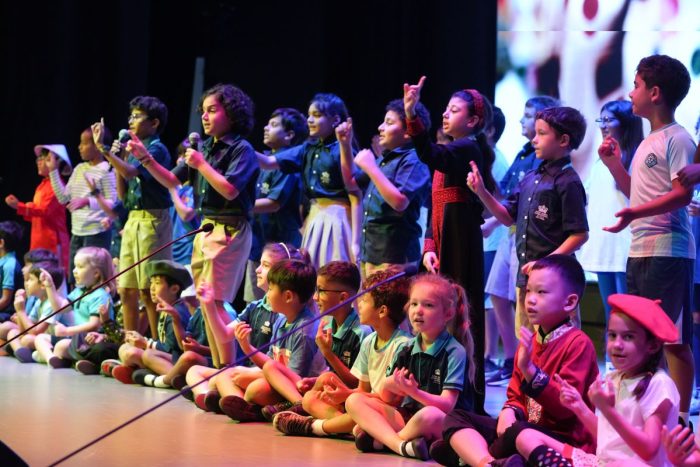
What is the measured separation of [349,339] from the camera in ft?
14.1

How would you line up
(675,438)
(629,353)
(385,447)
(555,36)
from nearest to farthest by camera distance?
(675,438)
(629,353)
(385,447)
(555,36)

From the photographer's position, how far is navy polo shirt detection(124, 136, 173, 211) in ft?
18.7

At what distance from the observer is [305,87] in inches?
299

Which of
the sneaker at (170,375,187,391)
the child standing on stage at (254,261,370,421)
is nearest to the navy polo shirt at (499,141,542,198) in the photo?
the child standing on stage at (254,261,370,421)

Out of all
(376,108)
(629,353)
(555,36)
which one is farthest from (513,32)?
(629,353)

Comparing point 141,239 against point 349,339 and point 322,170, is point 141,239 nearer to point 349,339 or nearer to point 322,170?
point 322,170

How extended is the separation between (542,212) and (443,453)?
3.15 ft

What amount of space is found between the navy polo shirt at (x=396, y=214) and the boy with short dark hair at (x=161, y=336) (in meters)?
0.99

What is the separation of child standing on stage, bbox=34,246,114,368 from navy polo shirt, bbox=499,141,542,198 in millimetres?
2162

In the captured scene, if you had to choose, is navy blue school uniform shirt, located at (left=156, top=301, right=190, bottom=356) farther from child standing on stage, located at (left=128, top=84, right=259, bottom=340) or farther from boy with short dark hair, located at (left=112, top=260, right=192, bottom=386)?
child standing on stage, located at (left=128, top=84, right=259, bottom=340)

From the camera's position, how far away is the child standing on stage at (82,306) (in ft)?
19.3

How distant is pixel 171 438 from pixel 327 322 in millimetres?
793

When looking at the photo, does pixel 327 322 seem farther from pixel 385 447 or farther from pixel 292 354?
pixel 385 447

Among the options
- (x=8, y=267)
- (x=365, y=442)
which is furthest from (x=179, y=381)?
(x=8, y=267)
